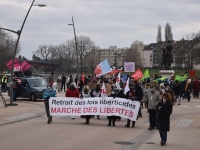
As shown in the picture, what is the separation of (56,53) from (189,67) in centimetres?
4251

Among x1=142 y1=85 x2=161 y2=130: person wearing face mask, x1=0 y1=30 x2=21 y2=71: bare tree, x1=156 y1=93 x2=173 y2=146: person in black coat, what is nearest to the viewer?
x1=156 y1=93 x2=173 y2=146: person in black coat

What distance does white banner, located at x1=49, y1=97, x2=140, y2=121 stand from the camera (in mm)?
18344

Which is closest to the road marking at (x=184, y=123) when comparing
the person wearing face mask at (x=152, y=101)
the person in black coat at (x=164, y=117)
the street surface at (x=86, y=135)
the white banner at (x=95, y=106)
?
the street surface at (x=86, y=135)

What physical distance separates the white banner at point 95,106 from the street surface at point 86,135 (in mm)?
501

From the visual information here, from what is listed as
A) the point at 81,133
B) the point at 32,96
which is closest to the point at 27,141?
the point at 81,133

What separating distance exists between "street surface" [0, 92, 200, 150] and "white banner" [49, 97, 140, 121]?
0.50m

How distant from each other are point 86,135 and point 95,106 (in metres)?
3.91

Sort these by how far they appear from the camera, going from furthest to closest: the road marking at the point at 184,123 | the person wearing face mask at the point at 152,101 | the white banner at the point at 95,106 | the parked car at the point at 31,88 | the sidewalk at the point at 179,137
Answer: the parked car at the point at 31,88, the road marking at the point at 184,123, the white banner at the point at 95,106, the person wearing face mask at the point at 152,101, the sidewalk at the point at 179,137

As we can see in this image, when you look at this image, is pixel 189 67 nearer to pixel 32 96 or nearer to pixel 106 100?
pixel 32 96

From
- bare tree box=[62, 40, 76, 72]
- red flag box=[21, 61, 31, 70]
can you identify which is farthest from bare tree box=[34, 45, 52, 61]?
red flag box=[21, 61, 31, 70]

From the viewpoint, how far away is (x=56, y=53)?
130m

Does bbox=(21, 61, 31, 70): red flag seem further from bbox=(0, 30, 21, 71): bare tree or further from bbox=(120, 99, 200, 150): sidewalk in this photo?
bbox=(0, 30, 21, 71): bare tree

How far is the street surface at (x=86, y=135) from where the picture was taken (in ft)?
42.8

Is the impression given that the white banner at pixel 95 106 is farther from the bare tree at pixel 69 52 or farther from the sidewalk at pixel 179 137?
the bare tree at pixel 69 52
